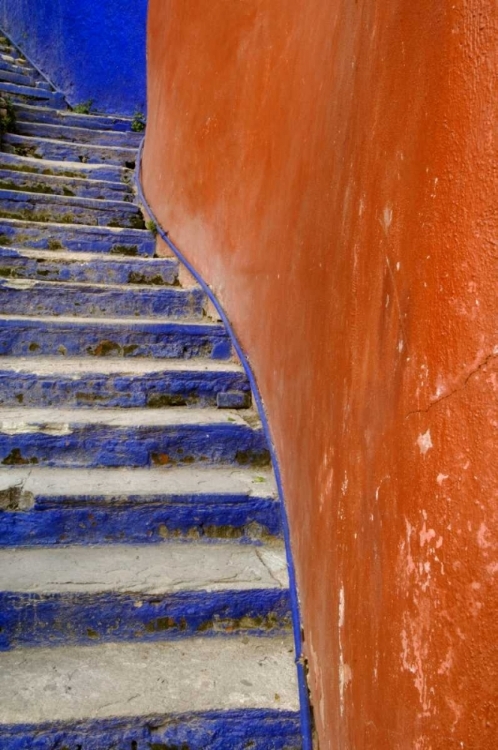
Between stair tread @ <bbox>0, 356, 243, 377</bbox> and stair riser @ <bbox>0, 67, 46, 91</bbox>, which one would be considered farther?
stair riser @ <bbox>0, 67, 46, 91</bbox>

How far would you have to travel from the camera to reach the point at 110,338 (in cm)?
297

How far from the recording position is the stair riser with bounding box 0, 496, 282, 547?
2.12 m

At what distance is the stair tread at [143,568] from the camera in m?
1.89

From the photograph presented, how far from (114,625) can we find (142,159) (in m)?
4.06

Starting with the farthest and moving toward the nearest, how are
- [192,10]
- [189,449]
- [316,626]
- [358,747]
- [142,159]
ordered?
[142,159] < [192,10] < [189,449] < [316,626] < [358,747]

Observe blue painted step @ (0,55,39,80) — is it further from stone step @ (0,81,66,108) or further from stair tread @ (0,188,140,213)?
stair tread @ (0,188,140,213)

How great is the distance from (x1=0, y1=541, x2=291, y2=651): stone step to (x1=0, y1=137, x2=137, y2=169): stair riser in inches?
158

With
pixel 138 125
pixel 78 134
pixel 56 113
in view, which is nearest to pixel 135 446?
pixel 78 134

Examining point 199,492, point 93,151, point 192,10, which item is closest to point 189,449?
point 199,492

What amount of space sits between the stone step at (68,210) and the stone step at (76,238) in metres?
0.30

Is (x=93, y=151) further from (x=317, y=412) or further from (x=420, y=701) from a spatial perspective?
(x=420, y=701)

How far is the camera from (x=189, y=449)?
2.46 metres

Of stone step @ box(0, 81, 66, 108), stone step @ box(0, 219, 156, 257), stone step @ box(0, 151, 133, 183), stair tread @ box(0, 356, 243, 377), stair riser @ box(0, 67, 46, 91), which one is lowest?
stair tread @ box(0, 356, 243, 377)

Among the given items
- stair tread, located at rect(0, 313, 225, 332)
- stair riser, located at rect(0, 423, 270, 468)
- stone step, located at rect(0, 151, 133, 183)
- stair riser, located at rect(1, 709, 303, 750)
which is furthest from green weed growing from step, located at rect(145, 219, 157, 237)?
stair riser, located at rect(1, 709, 303, 750)
